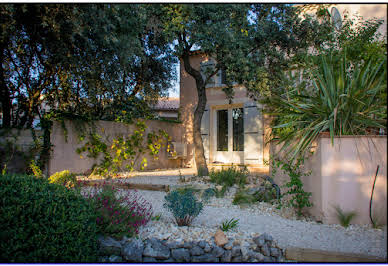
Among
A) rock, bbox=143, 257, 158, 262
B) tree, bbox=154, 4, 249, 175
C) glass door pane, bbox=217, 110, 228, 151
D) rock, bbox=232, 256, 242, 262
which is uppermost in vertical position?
tree, bbox=154, 4, 249, 175

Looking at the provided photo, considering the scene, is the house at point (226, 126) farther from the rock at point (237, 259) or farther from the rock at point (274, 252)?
the rock at point (237, 259)

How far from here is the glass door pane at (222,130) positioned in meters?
9.73

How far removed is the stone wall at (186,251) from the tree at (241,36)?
3.55 m

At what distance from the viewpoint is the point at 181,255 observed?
113 inches

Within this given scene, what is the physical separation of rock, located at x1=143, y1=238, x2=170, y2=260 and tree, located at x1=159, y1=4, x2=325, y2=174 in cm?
382

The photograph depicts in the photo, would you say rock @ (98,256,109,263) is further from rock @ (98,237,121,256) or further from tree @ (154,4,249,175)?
tree @ (154,4,249,175)

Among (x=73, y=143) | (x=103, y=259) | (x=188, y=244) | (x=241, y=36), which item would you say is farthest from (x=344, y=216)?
(x=73, y=143)

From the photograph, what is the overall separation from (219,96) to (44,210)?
7693mm

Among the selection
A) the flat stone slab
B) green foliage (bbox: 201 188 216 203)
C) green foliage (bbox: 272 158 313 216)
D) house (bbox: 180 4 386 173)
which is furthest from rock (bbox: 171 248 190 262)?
house (bbox: 180 4 386 173)

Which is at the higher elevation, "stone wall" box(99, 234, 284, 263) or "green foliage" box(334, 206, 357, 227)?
"green foliage" box(334, 206, 357, 227)

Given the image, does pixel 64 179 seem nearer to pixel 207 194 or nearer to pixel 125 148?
pixel 207 194

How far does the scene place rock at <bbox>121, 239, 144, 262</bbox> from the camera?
2.80 meters

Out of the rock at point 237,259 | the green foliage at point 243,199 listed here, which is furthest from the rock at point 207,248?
the green foliage at point 243,199

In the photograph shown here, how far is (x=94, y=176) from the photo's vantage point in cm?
743
